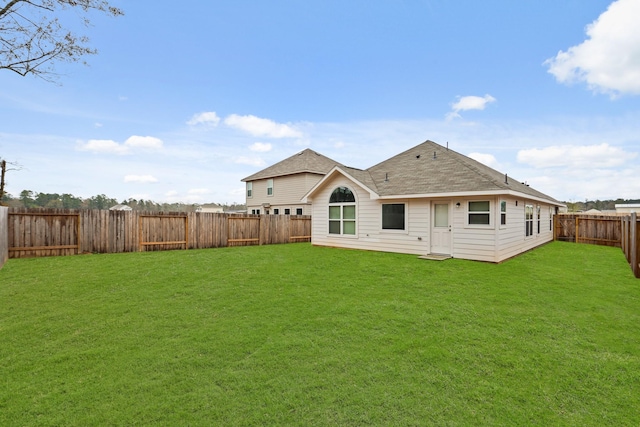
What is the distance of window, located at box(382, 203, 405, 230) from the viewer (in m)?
12.9

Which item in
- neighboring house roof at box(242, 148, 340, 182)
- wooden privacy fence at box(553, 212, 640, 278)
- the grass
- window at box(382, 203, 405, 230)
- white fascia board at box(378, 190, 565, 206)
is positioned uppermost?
neighboring house roof at box(242, 148, 340, 182)

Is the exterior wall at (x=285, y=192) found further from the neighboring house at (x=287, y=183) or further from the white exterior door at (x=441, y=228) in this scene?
the white exterior door at (x=441, y=228)

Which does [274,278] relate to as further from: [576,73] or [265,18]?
[576,73]

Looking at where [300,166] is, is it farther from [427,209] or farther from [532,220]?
[532,220]

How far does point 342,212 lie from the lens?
14.8 metres

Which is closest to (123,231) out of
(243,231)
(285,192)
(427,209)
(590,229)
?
(243,231)

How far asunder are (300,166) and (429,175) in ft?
45.7

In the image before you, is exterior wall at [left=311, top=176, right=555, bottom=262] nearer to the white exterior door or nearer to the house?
the house

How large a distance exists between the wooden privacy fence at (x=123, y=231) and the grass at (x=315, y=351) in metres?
3.34

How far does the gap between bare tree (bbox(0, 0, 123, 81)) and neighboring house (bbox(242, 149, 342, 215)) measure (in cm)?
1635

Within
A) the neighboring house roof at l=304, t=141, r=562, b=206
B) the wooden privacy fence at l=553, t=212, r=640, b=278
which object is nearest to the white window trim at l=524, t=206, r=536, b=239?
the neighboring house roof at l=304, t=141, r=562, b=206

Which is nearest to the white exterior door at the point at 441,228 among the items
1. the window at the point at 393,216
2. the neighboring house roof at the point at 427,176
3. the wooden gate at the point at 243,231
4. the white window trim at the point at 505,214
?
the neighboring house roof at the point at 427,176

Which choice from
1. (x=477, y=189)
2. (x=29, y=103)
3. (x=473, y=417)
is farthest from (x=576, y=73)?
(x=29, y=103)

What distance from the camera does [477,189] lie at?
10859mm
